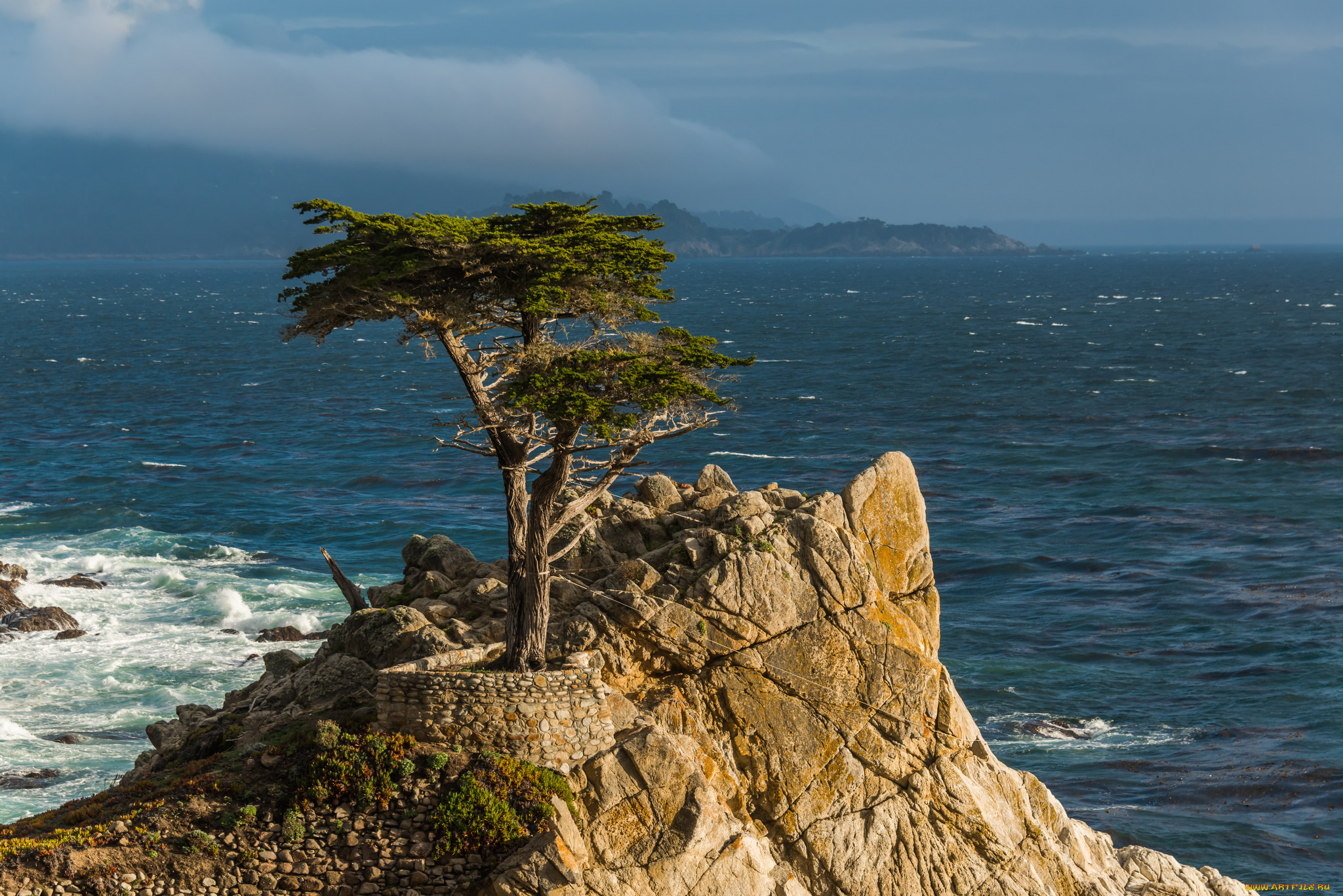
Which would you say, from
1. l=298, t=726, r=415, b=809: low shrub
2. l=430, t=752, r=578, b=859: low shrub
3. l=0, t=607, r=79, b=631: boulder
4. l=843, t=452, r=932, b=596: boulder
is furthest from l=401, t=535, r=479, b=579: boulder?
l=0, t=607, r=79, b=631: boulder

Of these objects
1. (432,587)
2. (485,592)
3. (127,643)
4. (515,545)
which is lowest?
(127,643)

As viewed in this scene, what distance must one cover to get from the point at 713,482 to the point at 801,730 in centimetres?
783

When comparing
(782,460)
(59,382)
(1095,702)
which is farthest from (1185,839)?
(59,382)

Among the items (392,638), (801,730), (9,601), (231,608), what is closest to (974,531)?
(231,608)

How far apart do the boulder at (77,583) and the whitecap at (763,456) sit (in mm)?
38228

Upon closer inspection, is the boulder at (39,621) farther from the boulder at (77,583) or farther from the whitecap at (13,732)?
the whitecap at (13,732)

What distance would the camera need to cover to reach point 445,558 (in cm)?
3034

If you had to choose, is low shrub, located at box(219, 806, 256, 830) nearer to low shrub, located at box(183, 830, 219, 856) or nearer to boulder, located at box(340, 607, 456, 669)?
low shrub, located at box(183, 830, 219, 856)

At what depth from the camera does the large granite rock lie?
22.7 metres

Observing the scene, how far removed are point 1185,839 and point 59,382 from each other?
114 meters

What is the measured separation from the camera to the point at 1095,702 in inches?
1799

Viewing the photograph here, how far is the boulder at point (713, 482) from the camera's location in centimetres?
3022

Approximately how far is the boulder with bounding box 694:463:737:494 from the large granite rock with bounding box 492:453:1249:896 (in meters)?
3.47

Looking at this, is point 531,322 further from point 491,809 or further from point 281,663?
point 281,663
